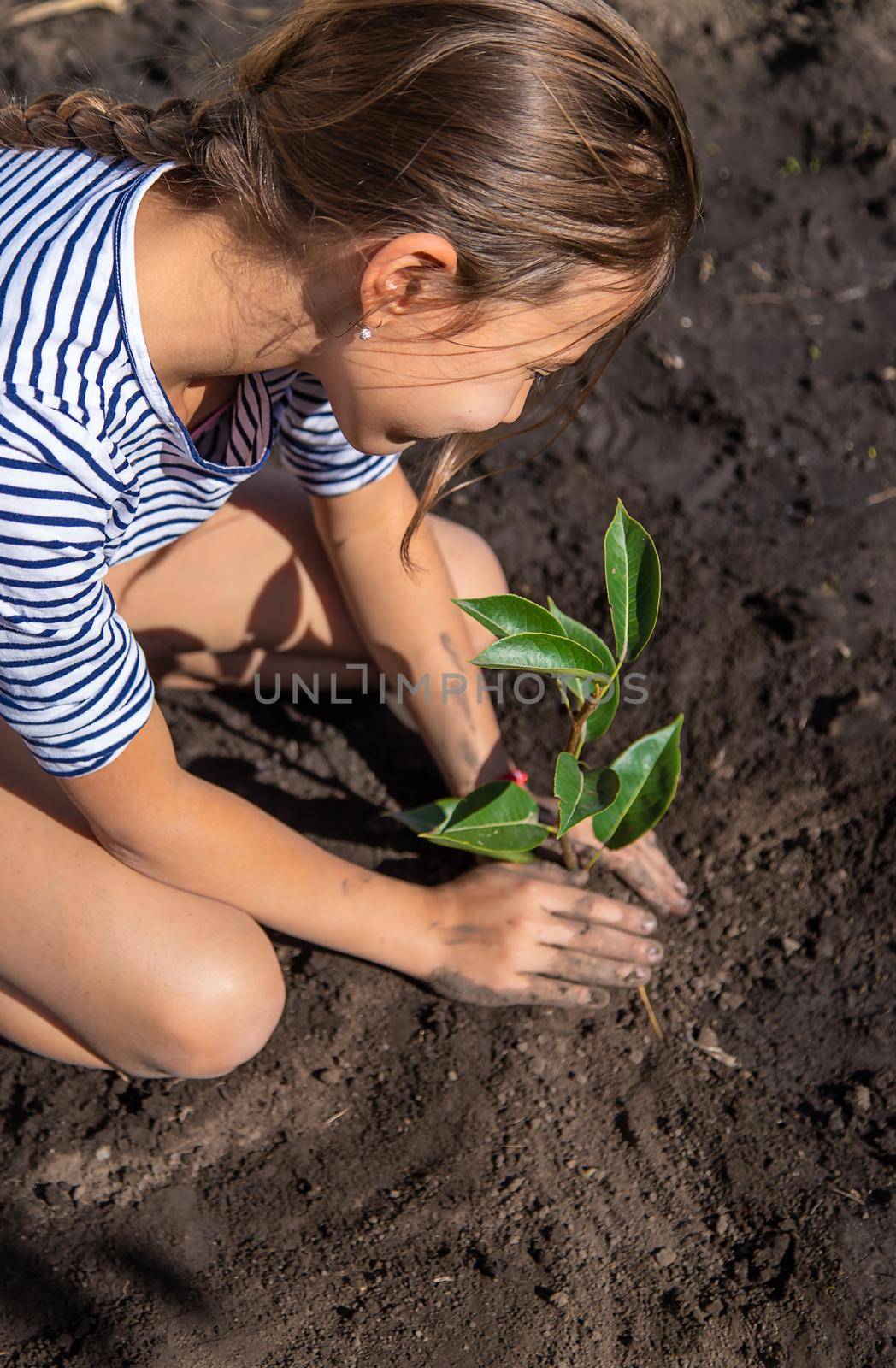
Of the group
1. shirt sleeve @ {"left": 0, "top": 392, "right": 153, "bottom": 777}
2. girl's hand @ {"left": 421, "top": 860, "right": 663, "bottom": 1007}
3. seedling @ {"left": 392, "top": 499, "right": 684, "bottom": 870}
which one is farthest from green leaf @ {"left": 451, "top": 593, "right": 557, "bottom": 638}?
girl's hand @ {"left": 421, "top": 860, "right": 663, "bottom": 1007}

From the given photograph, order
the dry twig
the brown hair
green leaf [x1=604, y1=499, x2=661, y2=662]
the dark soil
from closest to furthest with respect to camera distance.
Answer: the brown hair
green leaf [x1=604, y1=499, x2=661, y2=662]
the dark soil
the dry twig

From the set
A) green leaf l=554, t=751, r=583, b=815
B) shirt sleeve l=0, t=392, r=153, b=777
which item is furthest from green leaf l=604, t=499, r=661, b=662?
shirt sleeve l=0, t=392, r=153, b=777

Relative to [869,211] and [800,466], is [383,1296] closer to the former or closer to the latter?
[800,466]

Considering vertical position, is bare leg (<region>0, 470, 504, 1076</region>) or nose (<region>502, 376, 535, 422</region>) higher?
nose (<region>502, 376, 535, 422</region>)

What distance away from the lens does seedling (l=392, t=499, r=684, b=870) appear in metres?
1.13

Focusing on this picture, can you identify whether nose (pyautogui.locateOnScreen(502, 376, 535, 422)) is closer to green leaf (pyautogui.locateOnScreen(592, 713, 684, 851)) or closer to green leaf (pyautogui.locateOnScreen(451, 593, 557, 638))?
green leaf (pyautogui.locateOnScreen(451, 593, 557, 638))

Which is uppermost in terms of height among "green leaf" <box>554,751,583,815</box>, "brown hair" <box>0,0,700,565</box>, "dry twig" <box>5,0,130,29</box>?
"brown hair" <box>0,0,700,565</box>

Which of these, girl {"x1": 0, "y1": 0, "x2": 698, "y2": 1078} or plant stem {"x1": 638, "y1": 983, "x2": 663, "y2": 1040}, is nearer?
girl {"x1": 0, "y1": 0, "x2": 698, "y2": 1078}

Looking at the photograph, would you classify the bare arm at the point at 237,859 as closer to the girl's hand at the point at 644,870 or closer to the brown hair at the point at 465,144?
the girl's hand at the point at 644,870

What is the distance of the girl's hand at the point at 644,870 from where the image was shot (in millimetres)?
1653

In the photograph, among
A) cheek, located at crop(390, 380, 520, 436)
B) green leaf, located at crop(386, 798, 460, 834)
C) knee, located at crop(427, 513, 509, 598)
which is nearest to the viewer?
cheek, located at crop(390, 380, 520, 436)

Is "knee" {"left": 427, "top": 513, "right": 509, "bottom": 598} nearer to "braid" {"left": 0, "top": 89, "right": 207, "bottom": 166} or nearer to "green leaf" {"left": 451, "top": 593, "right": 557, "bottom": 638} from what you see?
"green leaf" {"left": 451, "top": 593, "right": 557, "bottom": 638}

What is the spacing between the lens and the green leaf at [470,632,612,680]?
109cm

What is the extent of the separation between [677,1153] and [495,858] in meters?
0.43
